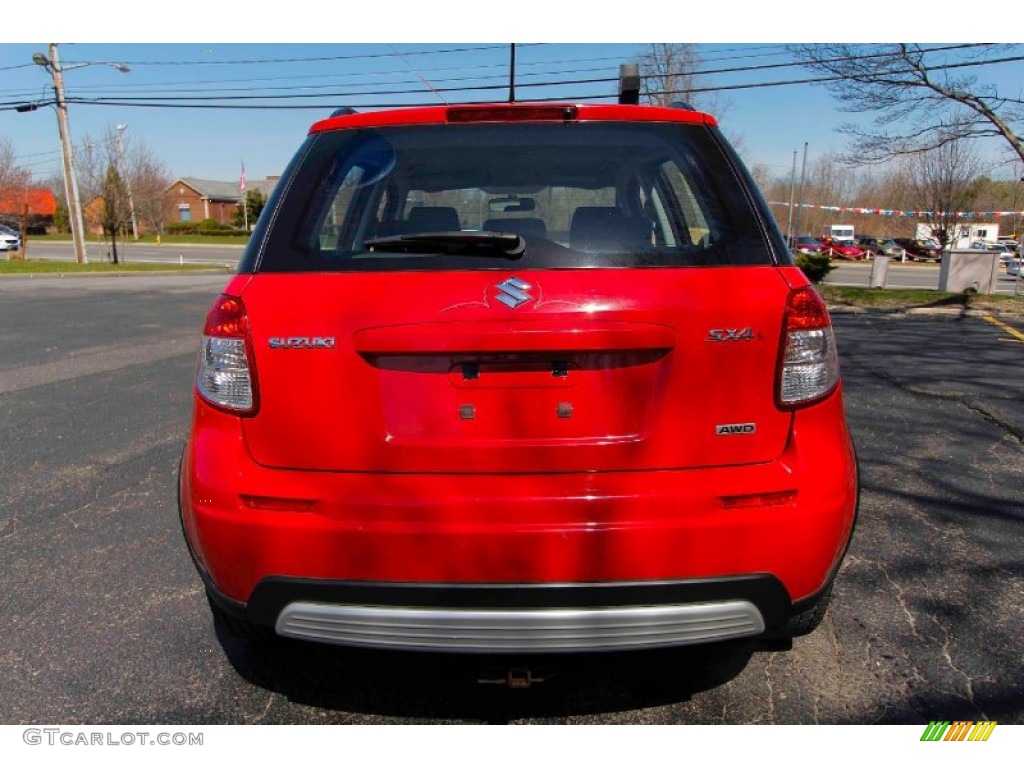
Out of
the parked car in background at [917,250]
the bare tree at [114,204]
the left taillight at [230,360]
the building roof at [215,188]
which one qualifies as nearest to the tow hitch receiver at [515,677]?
the left taillight at [230,360]

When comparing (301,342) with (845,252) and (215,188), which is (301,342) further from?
(215,188)

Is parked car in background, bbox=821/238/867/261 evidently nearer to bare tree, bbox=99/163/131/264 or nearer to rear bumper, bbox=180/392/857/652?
bare tree, bbox=99/163/131/264

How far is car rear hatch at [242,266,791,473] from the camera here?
5.99 feet

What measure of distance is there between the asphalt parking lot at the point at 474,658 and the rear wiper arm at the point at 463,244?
44.1 inches

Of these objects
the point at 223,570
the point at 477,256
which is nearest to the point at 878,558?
the point at 477,256

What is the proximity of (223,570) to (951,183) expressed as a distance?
84.8ft

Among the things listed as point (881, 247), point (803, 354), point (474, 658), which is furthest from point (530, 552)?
point (881, 247)

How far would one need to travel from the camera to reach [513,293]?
1.83m

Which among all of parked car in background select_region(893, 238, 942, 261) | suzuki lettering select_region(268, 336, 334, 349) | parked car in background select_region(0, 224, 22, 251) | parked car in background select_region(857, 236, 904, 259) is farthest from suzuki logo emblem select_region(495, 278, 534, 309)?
parked car in background select_region(893, 238, 942, 261)

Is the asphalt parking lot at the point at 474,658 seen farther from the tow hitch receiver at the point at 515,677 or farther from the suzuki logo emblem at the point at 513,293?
the suzuki logo emblem at the point at 513,293

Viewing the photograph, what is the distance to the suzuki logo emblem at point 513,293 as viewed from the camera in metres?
1.82

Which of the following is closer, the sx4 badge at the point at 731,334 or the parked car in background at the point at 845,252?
the sx4 badge at the point at 731,334

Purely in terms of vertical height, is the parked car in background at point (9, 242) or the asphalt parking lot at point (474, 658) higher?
the asphalt parking lot at point (474, 658)

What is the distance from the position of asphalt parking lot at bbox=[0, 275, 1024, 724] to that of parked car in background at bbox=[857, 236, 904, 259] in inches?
1785
